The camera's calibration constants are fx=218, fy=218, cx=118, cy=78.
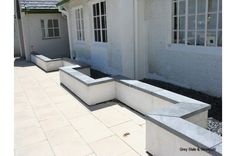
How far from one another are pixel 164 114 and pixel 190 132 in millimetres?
693

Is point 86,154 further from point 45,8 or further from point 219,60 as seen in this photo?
point 45,8

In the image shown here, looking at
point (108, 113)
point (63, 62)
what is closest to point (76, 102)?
point (108, 113)

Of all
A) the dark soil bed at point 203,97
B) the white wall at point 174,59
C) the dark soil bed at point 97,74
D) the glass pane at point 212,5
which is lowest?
the dark soil bed at point 203,97

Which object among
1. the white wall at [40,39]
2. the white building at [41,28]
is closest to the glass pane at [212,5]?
the white building at [41,28]

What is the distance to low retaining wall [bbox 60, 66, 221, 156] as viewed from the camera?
3.06m

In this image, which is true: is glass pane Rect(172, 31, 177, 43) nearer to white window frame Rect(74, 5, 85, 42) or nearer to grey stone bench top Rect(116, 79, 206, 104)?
grey stone bench top Rect(116, 79, 206, 104)

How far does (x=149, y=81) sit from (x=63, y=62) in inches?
249

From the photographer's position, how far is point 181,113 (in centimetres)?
380

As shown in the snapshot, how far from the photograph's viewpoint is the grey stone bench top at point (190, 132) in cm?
287

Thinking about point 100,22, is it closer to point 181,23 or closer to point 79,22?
point 79,22

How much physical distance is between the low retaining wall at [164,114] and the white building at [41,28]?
11350 millimetres

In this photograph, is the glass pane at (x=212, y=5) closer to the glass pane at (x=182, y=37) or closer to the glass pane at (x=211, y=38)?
the glass pane at (x=211, y=38)

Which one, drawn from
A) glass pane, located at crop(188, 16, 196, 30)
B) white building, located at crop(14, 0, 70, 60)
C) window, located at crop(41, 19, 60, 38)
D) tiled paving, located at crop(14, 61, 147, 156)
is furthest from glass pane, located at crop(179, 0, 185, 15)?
window, located at crop(41, 19, 60, 38)
